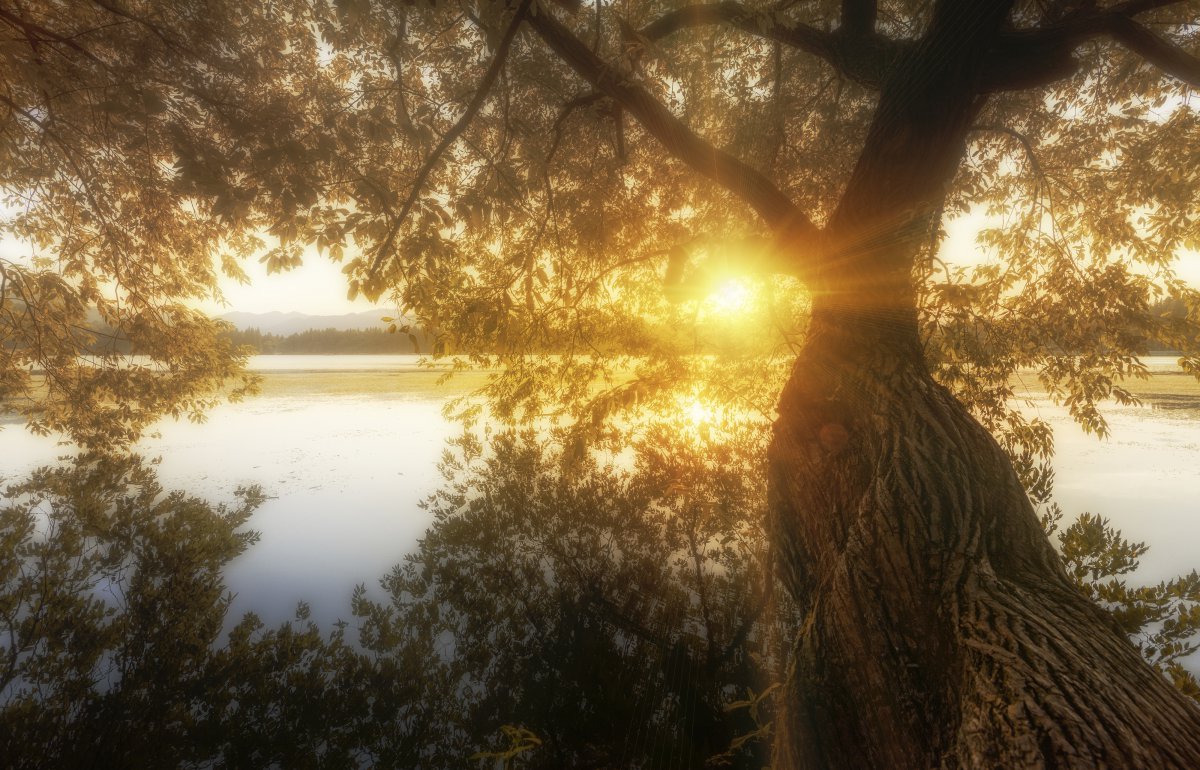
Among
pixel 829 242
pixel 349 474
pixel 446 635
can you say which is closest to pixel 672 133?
pixel 829 242

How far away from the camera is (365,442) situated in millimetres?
15023

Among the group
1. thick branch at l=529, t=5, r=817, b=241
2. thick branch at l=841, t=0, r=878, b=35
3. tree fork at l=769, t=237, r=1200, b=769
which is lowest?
tree fork at l=769, t=237, r=1200, b=769

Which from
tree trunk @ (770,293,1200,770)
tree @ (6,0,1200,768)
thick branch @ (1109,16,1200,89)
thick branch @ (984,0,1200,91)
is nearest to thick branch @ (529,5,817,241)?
tree @ (6,0,1200,768)

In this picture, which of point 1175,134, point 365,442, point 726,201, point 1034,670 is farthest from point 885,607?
point 365,442

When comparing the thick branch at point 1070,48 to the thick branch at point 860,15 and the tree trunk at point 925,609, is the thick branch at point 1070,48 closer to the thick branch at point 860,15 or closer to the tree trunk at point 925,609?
the thick branch at point 860,15

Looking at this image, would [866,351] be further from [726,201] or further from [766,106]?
[766,106]

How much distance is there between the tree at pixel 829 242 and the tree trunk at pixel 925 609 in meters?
0.01

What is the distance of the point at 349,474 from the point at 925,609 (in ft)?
45.2

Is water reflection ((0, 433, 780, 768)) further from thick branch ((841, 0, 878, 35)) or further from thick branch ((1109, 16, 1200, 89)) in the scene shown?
thick branch ((841, 0, 878, 35))

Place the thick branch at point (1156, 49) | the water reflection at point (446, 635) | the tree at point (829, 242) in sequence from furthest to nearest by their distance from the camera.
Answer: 1. the water reflection at point (446, 635)
2. the thick branch at point (1156, 49)
3. the tree at point (829, 242)

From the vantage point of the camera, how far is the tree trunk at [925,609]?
122cm

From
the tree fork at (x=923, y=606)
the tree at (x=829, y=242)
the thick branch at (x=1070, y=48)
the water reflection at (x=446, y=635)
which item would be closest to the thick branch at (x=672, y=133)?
the tree at (x=829, y=242)

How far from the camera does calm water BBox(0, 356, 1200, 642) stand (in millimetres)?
8047

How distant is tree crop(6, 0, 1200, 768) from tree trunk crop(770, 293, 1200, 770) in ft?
0.04
